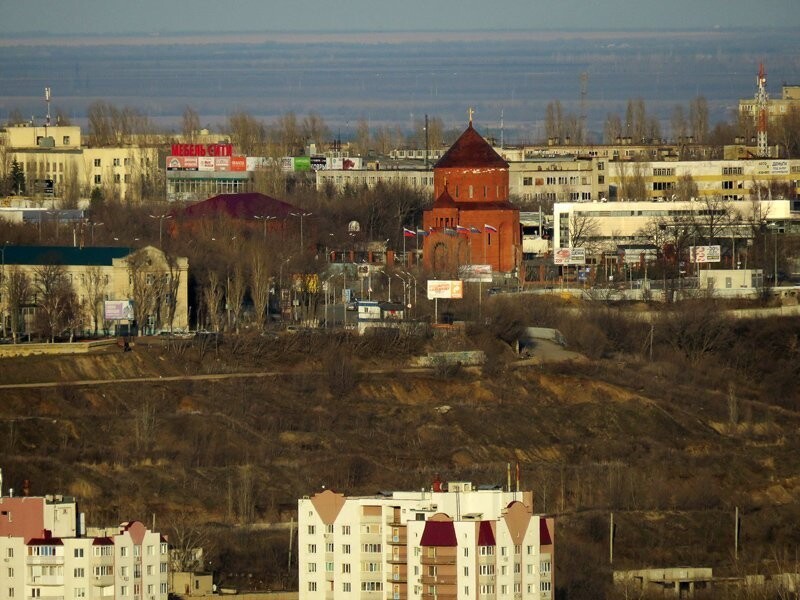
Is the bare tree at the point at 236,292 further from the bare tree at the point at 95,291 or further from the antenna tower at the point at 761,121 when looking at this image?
the antenna tower at the point at 761,121

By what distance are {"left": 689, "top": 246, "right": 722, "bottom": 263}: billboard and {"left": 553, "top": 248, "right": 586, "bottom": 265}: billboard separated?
302cm

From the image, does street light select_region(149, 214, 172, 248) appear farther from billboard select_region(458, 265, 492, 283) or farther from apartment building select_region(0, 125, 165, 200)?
apartment building select_region(0, 125, 165, 200)

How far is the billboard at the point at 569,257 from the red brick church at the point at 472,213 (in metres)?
1.58

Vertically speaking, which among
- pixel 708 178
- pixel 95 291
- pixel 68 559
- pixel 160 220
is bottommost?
pixel 68 559

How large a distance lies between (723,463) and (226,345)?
38.7 feet

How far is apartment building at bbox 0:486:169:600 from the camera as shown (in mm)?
44719

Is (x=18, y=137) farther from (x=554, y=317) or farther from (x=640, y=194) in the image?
(x=554, y=317)

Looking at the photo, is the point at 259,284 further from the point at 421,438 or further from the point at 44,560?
the point at 44,560

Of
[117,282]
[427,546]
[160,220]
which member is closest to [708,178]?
[160,220]

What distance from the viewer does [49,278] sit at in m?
71.5

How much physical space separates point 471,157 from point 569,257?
5053mm

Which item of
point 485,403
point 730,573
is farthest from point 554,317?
point 730,573

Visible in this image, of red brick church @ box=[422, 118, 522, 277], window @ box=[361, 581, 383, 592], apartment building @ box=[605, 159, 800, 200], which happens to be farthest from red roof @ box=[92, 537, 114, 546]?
apartment building @ box=[605, 159, 800, 200]

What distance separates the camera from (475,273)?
262ft
